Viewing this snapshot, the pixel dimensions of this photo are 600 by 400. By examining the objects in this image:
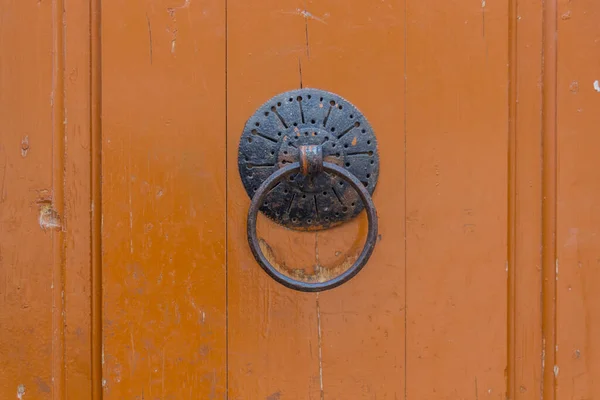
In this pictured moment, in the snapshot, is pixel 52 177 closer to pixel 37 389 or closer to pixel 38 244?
pixel 38 244

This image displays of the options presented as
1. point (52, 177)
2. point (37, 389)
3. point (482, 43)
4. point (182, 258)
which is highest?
point (482, 43)

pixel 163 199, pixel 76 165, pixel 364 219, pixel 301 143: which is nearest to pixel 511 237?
pixel 364 219

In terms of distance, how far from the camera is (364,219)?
1.95 feet

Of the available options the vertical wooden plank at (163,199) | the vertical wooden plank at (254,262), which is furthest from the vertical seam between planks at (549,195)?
the vertical wooden plank at (163,199)

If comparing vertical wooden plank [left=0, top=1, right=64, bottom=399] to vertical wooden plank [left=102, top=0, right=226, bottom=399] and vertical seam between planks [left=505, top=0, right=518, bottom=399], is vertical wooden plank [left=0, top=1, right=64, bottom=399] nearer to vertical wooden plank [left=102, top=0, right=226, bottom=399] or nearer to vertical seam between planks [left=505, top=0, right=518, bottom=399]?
vertical wooden plank [left=102, top=0, right=226, bottom=399]

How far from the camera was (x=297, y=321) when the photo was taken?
23.6 inches

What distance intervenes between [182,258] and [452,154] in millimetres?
377

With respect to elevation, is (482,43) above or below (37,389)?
above

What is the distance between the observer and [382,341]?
60 cm

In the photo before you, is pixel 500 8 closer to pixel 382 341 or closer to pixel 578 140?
pixel 578 140

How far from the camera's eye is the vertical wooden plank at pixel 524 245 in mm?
613

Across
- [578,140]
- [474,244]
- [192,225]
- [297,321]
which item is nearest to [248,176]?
[192,225]

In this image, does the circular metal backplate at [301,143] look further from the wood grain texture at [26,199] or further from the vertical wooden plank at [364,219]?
the wood grain texture at [26,199]

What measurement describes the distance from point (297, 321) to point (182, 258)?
17cm
